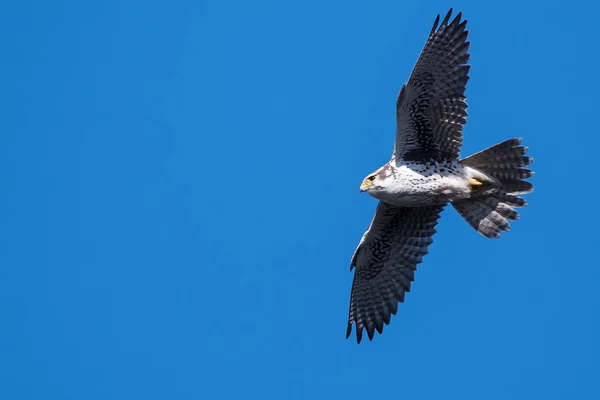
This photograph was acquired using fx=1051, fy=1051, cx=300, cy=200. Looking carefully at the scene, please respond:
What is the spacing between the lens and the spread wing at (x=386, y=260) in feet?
42.8

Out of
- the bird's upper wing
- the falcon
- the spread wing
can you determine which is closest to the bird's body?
the falcon

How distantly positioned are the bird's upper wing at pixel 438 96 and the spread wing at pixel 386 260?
43.1 inches

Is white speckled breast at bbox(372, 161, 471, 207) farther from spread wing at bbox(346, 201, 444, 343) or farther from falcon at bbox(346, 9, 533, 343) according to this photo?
spread wing at bbox(346, 201, 444, 343)

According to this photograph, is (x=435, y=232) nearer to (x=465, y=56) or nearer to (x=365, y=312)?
(x=365, y=312)

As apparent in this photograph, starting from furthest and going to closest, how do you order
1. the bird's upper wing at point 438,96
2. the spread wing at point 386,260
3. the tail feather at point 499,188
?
the spread wing at point 386,260 → the tail feather at point 499,188 → the bird's upper wing at point 438,96

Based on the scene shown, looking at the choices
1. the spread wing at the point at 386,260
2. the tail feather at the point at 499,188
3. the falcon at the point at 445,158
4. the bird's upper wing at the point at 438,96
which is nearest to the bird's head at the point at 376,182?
the falcon at the point at 445,158

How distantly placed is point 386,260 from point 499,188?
6.02 feet

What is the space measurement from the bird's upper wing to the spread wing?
43.1 inches

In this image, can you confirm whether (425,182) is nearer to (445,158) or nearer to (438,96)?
(445,158)

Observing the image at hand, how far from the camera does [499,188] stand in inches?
485

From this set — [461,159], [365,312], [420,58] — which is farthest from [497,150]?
[365,312]

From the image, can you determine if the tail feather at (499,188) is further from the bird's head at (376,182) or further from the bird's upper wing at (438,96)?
the bird's head at (376,182)

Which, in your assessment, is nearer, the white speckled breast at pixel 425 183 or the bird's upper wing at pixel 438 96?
the bird's upper wing at pixel 438 96

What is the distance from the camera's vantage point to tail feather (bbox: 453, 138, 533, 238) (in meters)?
12.1
